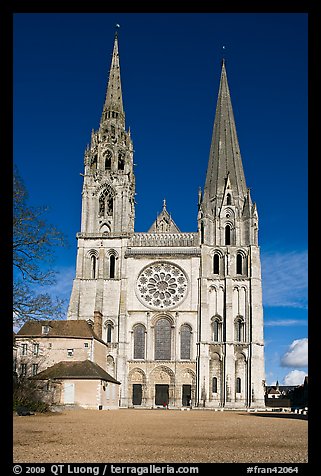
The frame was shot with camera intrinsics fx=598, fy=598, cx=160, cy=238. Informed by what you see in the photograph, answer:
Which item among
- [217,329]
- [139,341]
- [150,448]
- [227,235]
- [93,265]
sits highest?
[227,235]

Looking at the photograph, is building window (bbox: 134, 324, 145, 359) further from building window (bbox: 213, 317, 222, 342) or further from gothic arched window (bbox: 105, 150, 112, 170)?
gothic arched window (bbox: 105, 150, 112, 170)

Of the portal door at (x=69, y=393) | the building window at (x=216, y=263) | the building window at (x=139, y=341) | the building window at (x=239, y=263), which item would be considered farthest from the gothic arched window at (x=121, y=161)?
the portal door at (x=69, y=393)

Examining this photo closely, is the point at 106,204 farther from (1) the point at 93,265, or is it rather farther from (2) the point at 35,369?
(2) the point at 35,369

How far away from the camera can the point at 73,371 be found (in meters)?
45.4

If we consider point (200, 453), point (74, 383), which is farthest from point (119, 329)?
point (200, 453)

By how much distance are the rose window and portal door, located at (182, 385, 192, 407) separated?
26.0ft

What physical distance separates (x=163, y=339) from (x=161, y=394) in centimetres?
523

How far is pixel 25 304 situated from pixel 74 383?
24.8 meters

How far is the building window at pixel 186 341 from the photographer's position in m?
58.2

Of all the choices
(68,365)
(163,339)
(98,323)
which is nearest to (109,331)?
(98,323)

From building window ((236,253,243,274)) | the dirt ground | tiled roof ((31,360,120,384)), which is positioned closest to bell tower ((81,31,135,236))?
building window ((236,253,243,274))

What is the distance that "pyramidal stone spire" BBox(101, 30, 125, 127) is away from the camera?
6894 centimetres
